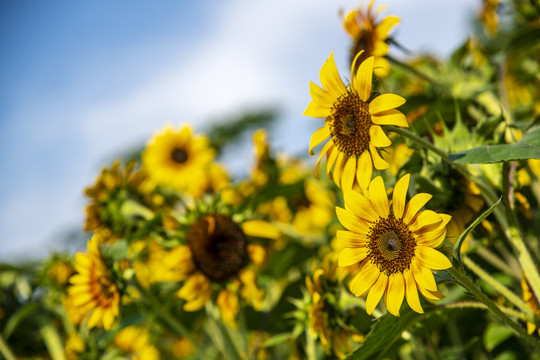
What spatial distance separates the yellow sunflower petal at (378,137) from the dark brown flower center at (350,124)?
18mm

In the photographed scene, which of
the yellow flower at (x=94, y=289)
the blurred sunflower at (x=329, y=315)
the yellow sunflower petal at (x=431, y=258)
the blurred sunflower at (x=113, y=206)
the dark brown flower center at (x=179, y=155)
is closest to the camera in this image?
the yellow sunflower petal at (x=431, y=258)

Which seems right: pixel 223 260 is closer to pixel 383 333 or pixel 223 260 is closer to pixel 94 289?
pixel 94 289

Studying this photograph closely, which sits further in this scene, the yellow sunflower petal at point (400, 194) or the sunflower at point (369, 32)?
the sunflower at point (369, 32)

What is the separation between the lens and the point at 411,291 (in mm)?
881

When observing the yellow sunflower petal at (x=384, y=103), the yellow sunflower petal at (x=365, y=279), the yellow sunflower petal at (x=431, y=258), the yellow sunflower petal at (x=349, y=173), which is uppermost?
the yellow sunflower petal at (x=384, y=103)

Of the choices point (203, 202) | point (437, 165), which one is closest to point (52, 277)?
point (203, 202)

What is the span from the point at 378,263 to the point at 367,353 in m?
0.24

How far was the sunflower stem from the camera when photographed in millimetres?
1014

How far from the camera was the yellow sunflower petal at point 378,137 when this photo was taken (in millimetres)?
936

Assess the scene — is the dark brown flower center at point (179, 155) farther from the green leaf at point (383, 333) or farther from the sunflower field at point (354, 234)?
the green leaf at point (383, 333)

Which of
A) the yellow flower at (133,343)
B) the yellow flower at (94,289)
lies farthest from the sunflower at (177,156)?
the yellow flower at (94,289)

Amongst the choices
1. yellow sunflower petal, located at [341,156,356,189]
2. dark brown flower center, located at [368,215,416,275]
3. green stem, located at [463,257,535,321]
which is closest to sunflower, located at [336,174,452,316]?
dark brown flower center, located at [368,215,416,275]

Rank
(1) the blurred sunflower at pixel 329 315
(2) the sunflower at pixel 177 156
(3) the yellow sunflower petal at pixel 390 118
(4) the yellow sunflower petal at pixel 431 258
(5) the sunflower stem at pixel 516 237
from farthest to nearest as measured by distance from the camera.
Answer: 1. (2) the sunflower at pixel 177 156
2. (1) the blurred sunflower at pixel 329 315
3. (5) the sunflower stem at pixel 516 237
4. (3) the yellow sunflower petal at pixel 390 118
5. (4) the yellow sunflower petal at pixel 431 258

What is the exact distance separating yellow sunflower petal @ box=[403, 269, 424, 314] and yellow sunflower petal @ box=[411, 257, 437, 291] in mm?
11
